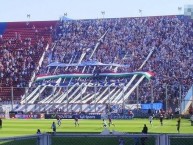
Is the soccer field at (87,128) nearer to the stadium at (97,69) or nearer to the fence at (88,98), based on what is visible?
the stadium at (97,69)

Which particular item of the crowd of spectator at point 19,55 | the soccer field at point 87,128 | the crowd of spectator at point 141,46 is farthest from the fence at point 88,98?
the soccer field at point 87,128

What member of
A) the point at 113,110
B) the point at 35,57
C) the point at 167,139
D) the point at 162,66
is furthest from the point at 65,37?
the point at 167,139

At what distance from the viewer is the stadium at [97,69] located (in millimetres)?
67206

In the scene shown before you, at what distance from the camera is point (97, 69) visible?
81.2 meters

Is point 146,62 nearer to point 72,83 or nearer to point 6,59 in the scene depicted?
point 72,83

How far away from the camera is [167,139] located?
8.57 m

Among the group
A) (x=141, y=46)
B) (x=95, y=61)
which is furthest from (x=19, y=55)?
(x=141, y=46)

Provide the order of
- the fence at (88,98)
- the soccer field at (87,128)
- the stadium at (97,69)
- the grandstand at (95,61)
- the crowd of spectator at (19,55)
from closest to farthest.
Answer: the soccer field at (87,128)
the stadium at (97,69)
the fence at (88,98)
the grandstand at (95,61)
the crowd of spectator at (19,55)

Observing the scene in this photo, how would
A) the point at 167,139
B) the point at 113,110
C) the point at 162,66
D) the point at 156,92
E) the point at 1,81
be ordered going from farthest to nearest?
the point at 1,81
the point at 162,66
the point at 156,92
the point at 113,110
the point at 167,139

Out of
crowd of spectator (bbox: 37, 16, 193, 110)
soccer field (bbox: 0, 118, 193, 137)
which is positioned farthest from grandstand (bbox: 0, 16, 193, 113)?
soccer field (bbox: 0, 118, 193, 137)

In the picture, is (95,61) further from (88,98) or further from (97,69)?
(88,98)

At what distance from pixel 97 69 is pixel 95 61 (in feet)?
6.77

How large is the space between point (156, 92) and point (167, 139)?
63412 millimetres

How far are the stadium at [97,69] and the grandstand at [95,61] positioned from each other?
0.15m
